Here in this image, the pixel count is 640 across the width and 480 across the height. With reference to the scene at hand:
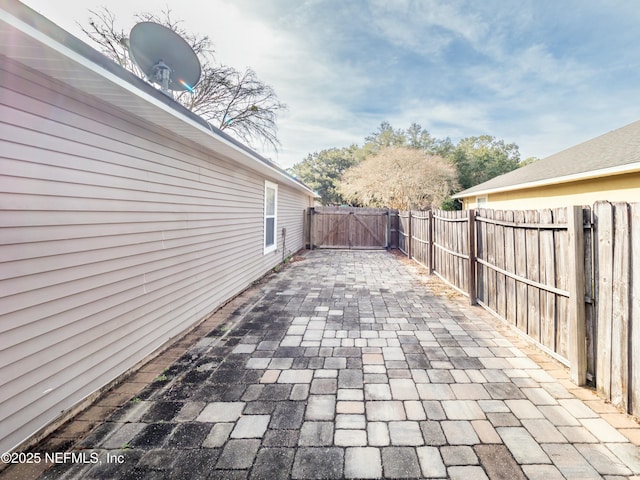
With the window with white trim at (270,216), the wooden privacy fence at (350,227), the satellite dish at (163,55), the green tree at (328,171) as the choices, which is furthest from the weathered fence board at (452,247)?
the green tree at (328,171)

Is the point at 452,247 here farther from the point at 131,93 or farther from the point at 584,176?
the point at 131,93

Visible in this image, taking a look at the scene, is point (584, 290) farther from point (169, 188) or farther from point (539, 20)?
point (539, 20)

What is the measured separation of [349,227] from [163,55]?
9.10 meters

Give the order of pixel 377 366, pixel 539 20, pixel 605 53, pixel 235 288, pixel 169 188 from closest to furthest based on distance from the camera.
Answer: pixel 377 366
pixel 169 188
pixel 235 288
pixel 539 20
pixel 605 53

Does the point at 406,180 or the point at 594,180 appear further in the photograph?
the point at 406,180

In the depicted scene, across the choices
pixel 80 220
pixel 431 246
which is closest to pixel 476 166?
pixel 431 246

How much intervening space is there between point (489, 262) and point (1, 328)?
4.84 meters

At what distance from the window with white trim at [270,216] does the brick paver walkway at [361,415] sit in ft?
12.0

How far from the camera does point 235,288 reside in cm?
487

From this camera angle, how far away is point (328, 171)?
→ 26.1 metres

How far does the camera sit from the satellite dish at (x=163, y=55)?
3.25m

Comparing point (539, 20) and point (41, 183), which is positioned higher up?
point (539, 20)

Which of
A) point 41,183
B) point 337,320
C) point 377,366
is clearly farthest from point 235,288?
point 41,183

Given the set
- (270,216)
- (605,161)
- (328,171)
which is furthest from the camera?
(328,171)
